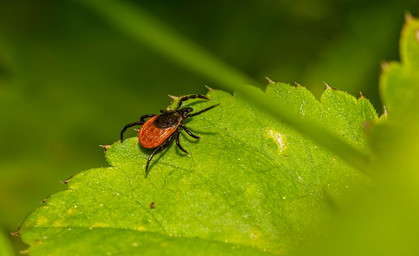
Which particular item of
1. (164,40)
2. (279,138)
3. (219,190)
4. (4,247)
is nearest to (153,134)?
(219,190)

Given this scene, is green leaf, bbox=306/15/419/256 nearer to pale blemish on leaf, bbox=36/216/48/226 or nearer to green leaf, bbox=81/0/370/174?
pale blemish on leaf, bbox=36/216/48/226

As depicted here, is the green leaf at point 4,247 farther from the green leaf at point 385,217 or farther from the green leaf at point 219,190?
the green leaf at point 385,217

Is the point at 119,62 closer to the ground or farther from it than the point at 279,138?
farther from it

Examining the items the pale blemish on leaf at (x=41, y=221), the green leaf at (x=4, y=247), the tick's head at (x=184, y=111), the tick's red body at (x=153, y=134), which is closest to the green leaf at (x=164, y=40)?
the tick's head at (x=184, y=111)

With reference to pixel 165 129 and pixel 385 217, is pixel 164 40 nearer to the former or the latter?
pixel 165 129

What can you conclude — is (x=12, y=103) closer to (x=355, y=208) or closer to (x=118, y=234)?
(x=118, y=234)

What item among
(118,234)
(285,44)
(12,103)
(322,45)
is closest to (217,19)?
(285,44)
